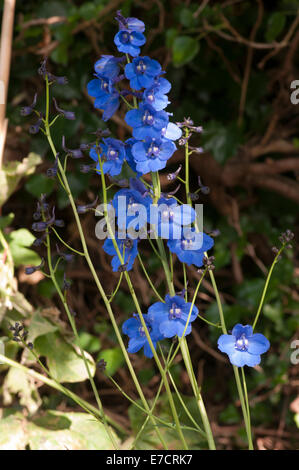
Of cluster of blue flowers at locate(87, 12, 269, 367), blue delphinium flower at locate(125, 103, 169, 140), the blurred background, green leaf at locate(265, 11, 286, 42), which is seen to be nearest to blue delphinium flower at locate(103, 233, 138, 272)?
cluster of blue flowers at locate(87, 12, 269, 367)

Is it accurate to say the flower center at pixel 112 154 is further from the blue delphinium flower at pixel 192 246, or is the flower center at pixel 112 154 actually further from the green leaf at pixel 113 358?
the green leaf at pixel 113 358

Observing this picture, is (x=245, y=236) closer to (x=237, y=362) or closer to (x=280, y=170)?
(x=280, y=170)

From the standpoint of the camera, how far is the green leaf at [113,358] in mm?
1247

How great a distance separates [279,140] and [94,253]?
0.57 m

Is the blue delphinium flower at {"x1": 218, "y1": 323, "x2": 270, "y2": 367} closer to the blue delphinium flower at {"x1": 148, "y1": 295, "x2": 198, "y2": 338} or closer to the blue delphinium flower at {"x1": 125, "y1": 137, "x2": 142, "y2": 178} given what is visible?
the blue delphinium flower at {"x1": 148, "y1": 295, "x2": 198, "y2": 338}

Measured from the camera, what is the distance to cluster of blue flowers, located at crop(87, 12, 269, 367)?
0.55 m

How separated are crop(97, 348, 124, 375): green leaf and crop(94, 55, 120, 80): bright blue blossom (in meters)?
0.79

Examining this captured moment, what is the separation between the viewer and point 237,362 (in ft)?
1.84

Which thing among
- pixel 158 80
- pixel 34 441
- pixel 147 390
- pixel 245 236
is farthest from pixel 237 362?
pixel 245 236

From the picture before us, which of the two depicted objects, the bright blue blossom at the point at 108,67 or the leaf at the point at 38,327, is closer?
the bright blue blossom at the point at 108,67

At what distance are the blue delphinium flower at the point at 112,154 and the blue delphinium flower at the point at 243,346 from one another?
0.68ft

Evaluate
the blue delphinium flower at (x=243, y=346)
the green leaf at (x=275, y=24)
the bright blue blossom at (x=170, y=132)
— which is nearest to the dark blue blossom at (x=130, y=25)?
the bright blue blossom at (x=170, y=132)

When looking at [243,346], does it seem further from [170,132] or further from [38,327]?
[38,327]

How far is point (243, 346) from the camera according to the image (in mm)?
577
